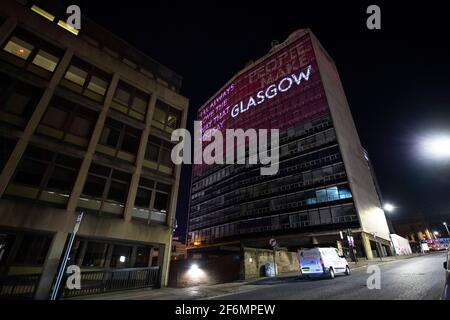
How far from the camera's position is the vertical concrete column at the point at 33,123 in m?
10.2

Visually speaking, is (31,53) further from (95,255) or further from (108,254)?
(108,254)

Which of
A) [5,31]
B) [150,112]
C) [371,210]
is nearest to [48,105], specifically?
[5,31]

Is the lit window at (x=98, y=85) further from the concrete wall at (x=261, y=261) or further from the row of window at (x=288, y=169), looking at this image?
the row of window at (x=288, y=169)

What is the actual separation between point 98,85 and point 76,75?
131cm

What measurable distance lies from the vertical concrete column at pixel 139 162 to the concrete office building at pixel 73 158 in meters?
0.07

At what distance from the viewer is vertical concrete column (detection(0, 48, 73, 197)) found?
10.2 m

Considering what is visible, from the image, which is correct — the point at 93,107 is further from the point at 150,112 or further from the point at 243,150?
the point at 243,150

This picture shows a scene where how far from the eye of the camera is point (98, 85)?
49.2 feet

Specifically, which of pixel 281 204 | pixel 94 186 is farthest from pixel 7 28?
pixel 281 204

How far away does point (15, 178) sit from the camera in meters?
10.8

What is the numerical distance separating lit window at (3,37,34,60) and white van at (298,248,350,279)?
21.4 m

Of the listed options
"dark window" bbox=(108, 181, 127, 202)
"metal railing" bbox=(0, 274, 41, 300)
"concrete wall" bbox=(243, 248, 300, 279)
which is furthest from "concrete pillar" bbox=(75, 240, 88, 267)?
"concrete wall" bbox=(243, 248, 300, 279)

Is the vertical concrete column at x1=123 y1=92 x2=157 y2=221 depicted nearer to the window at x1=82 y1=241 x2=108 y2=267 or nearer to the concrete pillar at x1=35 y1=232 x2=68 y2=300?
the window at x1=82 y1=241 x2=108 y2=267

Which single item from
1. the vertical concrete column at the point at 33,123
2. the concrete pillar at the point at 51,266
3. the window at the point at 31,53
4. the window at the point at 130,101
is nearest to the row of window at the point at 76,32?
the window at the point at 31,53
